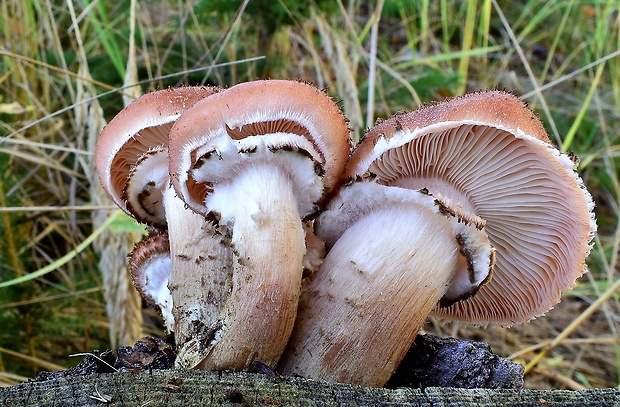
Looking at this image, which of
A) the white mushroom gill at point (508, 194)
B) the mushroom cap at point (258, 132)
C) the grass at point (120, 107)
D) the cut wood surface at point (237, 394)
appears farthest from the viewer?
the grass at point (120, 107)

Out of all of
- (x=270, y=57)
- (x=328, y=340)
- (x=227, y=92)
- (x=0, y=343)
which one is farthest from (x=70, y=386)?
(x=270, y=57)

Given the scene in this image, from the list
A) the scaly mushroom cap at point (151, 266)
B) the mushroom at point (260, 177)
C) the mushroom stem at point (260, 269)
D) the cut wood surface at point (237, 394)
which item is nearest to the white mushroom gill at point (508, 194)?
the mushroom at point (260, 177)

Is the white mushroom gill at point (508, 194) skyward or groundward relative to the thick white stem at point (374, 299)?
skyward

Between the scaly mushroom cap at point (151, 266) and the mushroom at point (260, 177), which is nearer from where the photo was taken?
the mushroom at point (260, 177)

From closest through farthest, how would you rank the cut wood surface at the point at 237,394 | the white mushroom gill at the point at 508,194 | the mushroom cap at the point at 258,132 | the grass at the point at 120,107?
the cut wood surface at the point at 237,394
the mushroom cap at the point at 258,132
the white mushroom gill at the point at 508,194
the grass at the point at 120,107

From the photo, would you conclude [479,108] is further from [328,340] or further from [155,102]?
[155,102]

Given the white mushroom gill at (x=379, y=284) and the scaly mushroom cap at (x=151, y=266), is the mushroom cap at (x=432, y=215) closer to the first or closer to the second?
the white mushroom gill at (x=379, y=284)

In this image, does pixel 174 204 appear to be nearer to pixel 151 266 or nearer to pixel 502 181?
Answer: pixel 151 266

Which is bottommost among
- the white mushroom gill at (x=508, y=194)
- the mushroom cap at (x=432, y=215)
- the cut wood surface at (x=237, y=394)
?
the cut wood surface at (x=237, y=394)
